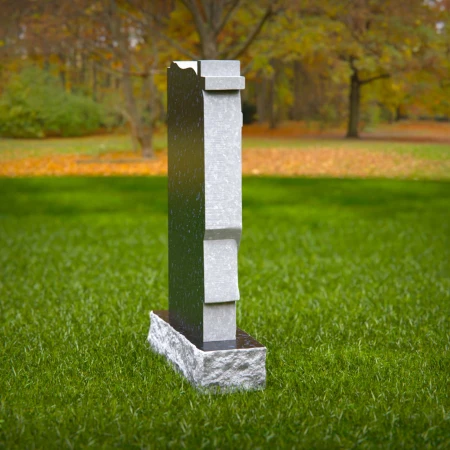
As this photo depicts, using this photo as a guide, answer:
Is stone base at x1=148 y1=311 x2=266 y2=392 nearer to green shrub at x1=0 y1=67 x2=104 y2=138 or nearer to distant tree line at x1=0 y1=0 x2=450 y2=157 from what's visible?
distant tree line at x1=0 y1=0 x2=450 y2=157

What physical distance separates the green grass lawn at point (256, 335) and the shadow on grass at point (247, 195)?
95cm

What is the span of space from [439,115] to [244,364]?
1572cm

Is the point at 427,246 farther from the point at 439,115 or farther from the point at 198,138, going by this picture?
the point at 439,115

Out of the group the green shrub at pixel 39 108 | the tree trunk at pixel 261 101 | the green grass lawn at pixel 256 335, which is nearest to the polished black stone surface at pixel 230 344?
the green grass lawn at pixel 256 335

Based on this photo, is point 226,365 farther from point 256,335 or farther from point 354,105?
point 354,105

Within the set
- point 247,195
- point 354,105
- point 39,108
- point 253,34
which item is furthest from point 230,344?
point 354,105

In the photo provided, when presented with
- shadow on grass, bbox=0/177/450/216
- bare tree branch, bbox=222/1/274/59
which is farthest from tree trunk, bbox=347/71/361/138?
shadow on grass, bbox=0/177/450/216

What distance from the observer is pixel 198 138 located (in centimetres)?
396

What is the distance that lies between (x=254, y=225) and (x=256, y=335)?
5313mm

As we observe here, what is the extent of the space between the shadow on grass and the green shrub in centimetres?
152

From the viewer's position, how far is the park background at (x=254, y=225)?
11.8ft

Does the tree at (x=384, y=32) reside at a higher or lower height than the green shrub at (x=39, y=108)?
higher

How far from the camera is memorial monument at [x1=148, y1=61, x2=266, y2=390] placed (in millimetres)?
3840

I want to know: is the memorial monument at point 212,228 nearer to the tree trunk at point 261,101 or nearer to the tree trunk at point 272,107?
the tree trunk at point 272,107
